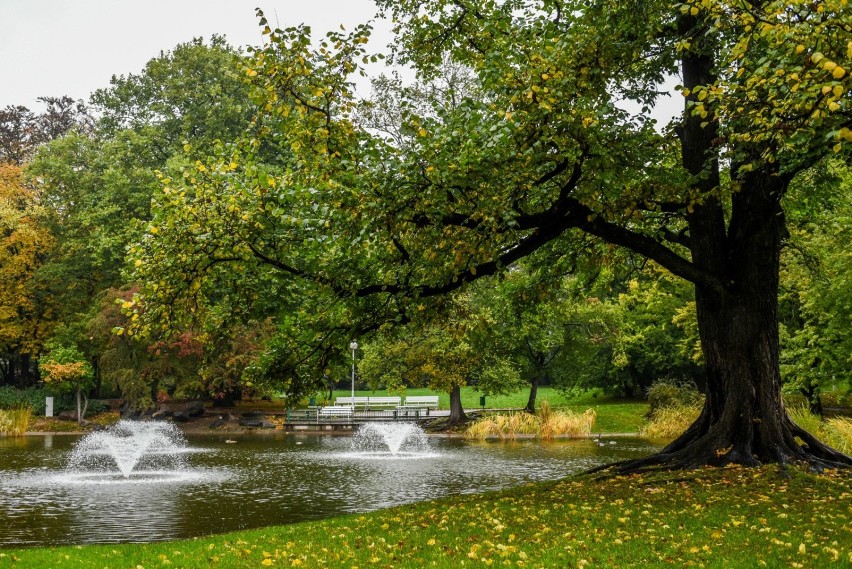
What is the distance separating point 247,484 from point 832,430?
15161mm

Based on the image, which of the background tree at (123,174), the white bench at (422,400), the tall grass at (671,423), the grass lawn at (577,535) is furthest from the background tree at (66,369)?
the grass lawn at (577,535)

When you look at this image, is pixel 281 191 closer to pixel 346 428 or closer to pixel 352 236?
pixel 352 236

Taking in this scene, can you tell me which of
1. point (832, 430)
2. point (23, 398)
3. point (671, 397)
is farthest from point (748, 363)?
point (23, 398)

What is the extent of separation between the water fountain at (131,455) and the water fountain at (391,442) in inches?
241

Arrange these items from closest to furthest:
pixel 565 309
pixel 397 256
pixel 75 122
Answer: pixel 397 256 → pixel 565 309 → pixel 75 122

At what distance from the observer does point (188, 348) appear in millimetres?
36125

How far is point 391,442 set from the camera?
27328 mm

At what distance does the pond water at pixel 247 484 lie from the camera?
479 inches

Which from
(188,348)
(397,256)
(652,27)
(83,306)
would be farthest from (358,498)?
(83,306)

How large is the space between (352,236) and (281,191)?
1547mm

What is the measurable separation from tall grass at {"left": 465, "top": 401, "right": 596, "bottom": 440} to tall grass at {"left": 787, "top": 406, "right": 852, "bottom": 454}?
8677 mm

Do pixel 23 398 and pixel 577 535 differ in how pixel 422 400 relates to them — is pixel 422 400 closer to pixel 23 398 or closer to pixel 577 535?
pixel 23 398

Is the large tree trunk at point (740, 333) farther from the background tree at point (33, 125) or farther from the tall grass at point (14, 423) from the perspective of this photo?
the background tree at point (33, 125)

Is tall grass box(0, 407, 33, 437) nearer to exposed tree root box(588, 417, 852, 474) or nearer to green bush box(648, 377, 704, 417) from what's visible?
green bush box(648, 377, 704, 417)
